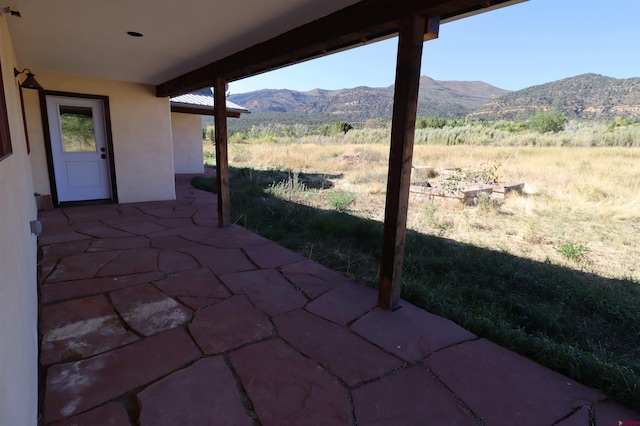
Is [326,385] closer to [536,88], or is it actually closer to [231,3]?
[231,3]

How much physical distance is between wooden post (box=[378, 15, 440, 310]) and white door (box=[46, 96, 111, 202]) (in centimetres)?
597

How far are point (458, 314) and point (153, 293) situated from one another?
8.31ft

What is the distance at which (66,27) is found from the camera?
3.16 meters

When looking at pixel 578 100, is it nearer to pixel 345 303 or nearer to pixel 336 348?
pixel 345 303

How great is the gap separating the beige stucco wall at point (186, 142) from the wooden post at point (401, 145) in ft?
32.3

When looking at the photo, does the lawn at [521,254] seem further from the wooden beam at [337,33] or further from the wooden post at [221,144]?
the wooden beam at [337,33]

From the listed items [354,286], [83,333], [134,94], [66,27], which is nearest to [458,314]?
[354,286]

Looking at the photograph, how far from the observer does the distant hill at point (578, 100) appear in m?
36.0

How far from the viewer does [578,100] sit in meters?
40.0

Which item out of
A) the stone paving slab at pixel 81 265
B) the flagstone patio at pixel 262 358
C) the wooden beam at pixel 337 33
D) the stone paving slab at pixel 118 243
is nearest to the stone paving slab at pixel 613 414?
the flagstone patio at pixel 262 358

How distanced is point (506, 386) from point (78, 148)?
7196 mm

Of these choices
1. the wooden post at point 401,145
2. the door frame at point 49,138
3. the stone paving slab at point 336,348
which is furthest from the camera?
the door frame at point 49,138

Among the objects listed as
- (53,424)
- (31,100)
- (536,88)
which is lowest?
(53,424)

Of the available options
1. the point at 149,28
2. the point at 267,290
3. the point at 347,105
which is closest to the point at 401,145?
the point at 267,290
